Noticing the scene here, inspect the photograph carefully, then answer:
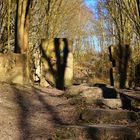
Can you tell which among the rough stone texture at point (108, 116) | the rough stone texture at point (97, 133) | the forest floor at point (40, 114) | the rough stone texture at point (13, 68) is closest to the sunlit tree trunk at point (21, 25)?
the rough stone texture at point (13, 68)

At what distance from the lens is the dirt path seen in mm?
6816

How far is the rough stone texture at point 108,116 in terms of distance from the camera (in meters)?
7.89

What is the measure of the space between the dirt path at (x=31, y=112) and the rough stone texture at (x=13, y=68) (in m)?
0.38

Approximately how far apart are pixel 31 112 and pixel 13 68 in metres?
3.10

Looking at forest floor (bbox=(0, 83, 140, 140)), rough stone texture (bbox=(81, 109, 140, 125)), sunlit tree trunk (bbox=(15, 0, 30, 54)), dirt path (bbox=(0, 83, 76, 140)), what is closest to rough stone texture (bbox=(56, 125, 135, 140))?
forest floor (bbox=(0, 83, 140, 140))

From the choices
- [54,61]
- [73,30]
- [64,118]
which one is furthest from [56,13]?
[73,30]

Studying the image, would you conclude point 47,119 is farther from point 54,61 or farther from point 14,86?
point 54,61

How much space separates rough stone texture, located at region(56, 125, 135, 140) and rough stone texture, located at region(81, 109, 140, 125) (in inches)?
44.2

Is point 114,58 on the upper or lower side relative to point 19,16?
lower

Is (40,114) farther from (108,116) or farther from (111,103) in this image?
(111,103)

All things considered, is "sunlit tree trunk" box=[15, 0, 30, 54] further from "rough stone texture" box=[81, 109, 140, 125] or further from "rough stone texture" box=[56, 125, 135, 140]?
"rough stone texture" box=[56, 125, 135, 140]

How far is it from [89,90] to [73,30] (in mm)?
23708

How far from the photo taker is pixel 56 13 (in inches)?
635

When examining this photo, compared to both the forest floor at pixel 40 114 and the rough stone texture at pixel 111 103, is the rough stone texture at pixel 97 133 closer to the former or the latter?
the forest floor at pixel 40 114
